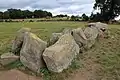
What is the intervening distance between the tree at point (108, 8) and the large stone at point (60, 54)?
19.7 meters

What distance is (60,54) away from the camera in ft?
27.0

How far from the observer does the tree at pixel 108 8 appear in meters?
28.2

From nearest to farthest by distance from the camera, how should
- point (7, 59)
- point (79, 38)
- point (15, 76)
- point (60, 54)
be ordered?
point (15, 76)
point (60, 54)
point (7, 59)
point (79, 38)

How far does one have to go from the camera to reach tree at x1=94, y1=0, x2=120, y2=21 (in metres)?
28.2

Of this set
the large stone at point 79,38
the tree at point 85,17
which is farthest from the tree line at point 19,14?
the large stone at point 79,38

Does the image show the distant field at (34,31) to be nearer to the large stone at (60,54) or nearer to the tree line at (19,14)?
the large stone at (60,54)

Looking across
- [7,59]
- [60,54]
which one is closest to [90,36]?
[60,54]

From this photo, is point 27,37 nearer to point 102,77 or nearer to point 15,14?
point 102,77

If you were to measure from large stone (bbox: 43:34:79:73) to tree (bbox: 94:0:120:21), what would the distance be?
64.6 feet

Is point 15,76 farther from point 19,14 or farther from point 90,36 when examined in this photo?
point 19,14

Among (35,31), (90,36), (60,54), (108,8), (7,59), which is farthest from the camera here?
(108,8)

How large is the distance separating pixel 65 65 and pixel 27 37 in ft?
4.72

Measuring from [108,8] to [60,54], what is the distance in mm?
21125

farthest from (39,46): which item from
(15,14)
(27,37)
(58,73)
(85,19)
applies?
(15,14)
